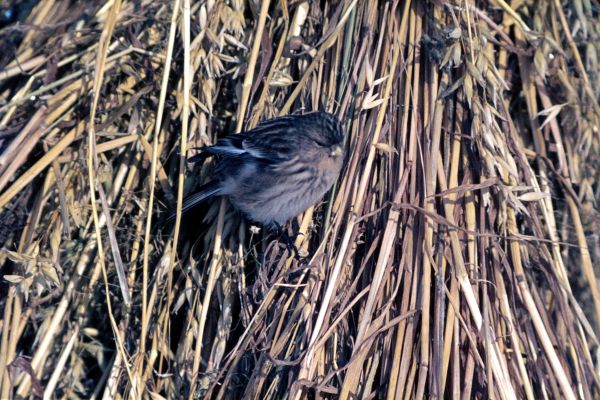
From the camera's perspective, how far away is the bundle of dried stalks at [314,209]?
2.89 m

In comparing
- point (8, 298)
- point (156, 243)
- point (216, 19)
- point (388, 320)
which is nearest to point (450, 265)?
point (388, 320)

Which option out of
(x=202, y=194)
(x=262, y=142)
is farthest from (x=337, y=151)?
(x=202, y=194)

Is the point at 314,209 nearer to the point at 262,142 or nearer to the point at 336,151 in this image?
the point at 336,151

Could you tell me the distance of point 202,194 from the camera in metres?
3.38

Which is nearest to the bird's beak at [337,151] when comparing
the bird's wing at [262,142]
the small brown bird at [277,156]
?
the small brown bird at [277,156]

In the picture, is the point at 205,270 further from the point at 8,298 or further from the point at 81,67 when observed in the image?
the point at 81,67

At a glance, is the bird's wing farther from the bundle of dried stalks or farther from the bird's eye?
the bird's eye

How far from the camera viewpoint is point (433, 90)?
3.23 metres

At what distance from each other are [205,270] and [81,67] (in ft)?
3.60

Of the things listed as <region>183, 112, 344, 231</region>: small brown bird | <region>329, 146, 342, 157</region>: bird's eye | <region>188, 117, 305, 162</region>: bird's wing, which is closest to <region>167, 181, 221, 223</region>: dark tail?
<region>183, 112, 344, 231</region>: small brown bird

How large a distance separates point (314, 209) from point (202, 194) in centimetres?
50

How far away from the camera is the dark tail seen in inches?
133

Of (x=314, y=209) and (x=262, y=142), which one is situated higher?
(x=262, y=142)

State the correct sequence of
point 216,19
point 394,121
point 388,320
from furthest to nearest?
point 216,19
point 394,121
point 388,320
